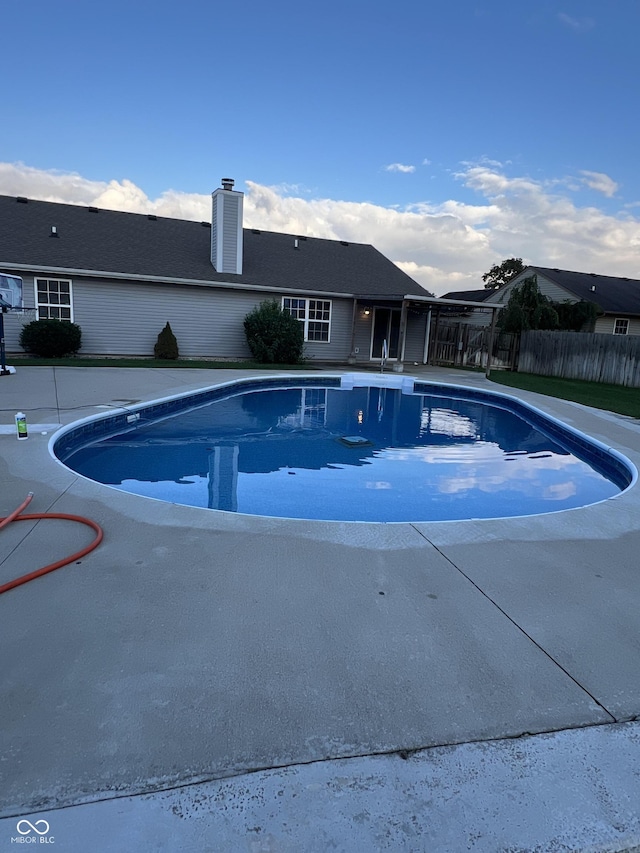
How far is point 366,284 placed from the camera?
65.6 ft

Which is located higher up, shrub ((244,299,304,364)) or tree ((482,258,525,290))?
tree ((482,258,525,290))

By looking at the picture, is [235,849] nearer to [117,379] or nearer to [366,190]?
[117,379]

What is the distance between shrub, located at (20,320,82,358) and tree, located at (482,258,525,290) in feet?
134

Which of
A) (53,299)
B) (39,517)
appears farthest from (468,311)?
(39,517)

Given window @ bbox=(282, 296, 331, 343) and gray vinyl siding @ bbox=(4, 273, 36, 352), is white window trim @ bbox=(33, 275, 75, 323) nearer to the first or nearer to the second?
gray vinyl siding @ bbox=(4, 273, 36, 352)

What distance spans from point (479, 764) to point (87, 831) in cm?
123

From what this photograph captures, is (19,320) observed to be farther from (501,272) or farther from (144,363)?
(501,272)

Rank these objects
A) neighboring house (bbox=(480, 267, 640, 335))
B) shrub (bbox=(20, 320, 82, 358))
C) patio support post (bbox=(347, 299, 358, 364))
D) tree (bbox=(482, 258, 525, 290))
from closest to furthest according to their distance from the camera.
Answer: shrub (bbox=(20, 320, 82, 358)) → patio support post (bbox=(347, 299, 358, 364)) → neighboring house (bbox=(480, 267, 640, 335)) → tree (bbox=(482, 258, 525, 290))

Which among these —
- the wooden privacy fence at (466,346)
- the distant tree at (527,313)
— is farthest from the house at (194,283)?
the distant tree at (527,313)

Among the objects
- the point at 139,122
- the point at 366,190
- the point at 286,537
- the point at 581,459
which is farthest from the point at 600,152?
the point at 286,537

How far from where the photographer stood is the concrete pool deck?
5.26 feet

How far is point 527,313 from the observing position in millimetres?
20344

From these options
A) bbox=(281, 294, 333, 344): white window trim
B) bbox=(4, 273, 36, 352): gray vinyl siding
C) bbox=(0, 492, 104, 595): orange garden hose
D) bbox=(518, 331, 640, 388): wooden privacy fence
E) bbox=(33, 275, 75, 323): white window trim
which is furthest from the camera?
bbox=(281, 294, 333, 344): white window trim

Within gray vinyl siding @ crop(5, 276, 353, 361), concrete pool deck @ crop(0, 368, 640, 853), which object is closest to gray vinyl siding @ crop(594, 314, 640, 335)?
gray vinyl siding @ crop(5, 276, 353, 361)
